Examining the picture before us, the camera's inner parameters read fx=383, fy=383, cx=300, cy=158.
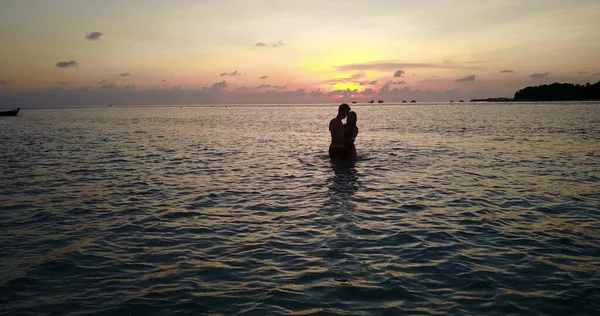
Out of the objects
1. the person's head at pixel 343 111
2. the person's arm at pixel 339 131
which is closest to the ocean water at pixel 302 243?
the person's arm at pixel 339 131

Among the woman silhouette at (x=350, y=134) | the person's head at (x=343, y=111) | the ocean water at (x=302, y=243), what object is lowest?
the ocean water at (x=302, y=243)

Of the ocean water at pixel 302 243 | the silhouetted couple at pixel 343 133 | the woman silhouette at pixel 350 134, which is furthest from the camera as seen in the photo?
the woman silhouette at pixel 350 134

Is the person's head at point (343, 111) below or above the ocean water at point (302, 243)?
above

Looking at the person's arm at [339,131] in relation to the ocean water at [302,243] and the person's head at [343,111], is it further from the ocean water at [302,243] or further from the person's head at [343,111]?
the ocean water at [302,243]

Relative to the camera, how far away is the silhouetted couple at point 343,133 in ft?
73.2

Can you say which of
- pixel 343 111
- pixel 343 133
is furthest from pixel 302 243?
pixel 343 133

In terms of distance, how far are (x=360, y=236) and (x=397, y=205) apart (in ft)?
12.2

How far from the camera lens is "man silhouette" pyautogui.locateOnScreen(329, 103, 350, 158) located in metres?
22.1

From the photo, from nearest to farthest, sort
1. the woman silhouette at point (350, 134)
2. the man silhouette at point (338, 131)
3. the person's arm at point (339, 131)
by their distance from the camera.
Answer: the man silhouette at point (338, 131) → the person's arm at point (339, 131) → the woman silhouette at point (350, 134)

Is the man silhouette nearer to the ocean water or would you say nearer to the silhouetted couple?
the silhouetted couple

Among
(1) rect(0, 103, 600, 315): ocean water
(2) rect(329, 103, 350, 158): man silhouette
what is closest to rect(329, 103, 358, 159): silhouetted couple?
(2) rect(329, 103, 350, 158): man silhouette

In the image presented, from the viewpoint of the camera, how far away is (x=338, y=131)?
22969mm

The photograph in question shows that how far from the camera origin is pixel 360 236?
9.91 m

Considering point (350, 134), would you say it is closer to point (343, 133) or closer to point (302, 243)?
point (343, 133)
